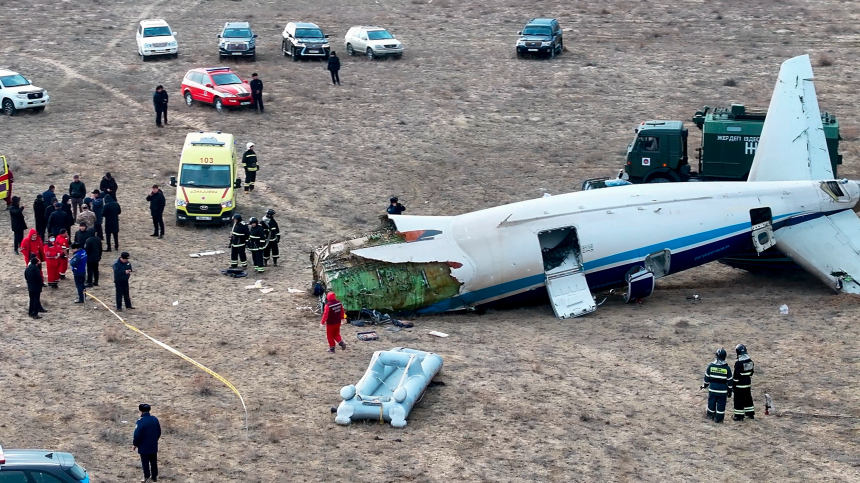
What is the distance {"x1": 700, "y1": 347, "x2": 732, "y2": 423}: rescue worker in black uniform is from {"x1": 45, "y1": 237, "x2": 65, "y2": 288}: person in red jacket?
16.3 m

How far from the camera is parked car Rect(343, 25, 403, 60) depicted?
53000mm

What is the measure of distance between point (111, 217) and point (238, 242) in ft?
13.8

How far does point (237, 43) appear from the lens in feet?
172

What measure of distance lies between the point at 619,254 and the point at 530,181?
471 inches

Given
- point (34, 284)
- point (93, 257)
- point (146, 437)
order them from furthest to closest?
point (93, 257), point (34, 284), point (146, 437)

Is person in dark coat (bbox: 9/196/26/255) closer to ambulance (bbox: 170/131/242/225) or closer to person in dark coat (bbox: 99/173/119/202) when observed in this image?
person in dark coat (bbox: 99/173/119/202)

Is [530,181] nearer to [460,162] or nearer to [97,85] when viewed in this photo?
[460,162]

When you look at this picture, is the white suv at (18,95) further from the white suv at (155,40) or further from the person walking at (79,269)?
the person walking at (79,269)

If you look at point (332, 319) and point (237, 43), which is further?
point (237, 43)

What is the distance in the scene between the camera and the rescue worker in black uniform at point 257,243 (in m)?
29.9

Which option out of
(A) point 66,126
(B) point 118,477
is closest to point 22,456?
(B) point 118,477

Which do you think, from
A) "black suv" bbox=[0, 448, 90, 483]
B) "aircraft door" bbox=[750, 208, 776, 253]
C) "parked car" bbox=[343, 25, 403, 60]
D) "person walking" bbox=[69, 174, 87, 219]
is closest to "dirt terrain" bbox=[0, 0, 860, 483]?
"parked car" bbox=[343, 25, 403, 60]

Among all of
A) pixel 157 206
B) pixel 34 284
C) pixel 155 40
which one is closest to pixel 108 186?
pixel 157 206

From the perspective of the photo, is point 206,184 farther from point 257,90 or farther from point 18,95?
point 18,95
